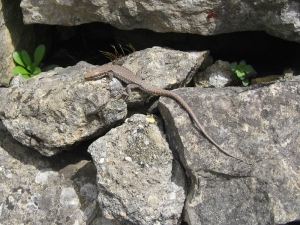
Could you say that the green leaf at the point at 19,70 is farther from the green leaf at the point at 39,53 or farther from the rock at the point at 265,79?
the rock at the point at 265,79

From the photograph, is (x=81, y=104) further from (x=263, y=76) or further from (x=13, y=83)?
(x=263, y=76)

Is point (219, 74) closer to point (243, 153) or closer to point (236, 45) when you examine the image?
point (236, 45)

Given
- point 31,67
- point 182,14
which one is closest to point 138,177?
point 182,14

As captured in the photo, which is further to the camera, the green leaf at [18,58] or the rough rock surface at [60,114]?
the green leaf at [18,58]

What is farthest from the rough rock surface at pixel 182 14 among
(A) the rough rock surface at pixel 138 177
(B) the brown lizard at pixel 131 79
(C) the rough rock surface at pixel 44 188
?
(C) the rough rock surface at pixel 44 188

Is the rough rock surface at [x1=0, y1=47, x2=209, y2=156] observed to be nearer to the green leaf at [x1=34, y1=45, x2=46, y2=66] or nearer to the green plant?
the green plant

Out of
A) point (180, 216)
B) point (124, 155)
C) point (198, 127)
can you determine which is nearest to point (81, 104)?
point (124, 155)
